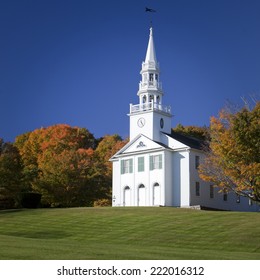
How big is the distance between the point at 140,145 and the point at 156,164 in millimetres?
2853

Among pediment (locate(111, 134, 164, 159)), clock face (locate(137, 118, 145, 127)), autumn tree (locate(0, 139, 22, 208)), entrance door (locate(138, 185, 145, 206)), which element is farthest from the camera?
clock face (locate(137, 118, 145, 127))

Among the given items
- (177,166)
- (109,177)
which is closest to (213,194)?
(177,166)

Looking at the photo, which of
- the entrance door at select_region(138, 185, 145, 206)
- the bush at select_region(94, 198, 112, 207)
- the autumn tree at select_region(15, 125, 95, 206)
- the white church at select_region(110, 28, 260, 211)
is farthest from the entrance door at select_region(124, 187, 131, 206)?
the bush at select_region(94, 198, 112, 207)

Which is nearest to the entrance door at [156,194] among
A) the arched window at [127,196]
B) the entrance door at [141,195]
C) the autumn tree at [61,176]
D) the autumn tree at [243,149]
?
the entrance door at [141,195]

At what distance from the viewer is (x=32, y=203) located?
52.0m

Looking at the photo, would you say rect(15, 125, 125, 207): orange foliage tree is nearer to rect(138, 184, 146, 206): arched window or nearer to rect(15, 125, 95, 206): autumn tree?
rect(15, 125, 95, 206): autumn tree

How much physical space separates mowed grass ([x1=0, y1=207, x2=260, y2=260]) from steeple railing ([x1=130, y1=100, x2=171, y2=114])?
46.9 feet

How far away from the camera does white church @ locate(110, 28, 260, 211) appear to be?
47156 millimetres

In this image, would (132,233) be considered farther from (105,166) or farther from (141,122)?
(105,166)

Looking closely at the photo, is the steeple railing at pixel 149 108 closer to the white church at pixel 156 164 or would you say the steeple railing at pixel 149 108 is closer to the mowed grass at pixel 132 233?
the white church at pixel 156 164
